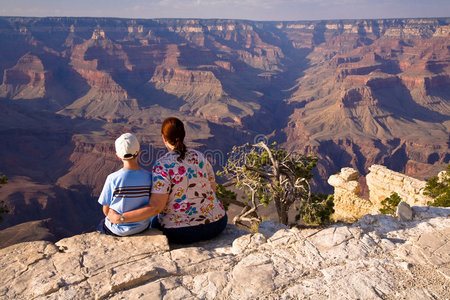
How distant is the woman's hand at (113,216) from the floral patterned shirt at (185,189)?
769 mm

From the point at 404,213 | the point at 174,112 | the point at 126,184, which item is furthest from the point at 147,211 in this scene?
the point at 174,112

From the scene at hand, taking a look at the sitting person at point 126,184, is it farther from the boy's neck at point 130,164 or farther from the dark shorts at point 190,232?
the dark shorts at point 190,232

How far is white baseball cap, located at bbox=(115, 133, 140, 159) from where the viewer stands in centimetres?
511

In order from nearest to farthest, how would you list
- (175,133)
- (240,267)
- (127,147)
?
(240,267)
(127,147)
(175,133)

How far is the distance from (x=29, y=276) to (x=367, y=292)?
15.7 ft

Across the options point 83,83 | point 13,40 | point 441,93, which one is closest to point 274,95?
point 441,93

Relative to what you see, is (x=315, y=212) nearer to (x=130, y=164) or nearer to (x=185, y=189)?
(x=185, y=189)

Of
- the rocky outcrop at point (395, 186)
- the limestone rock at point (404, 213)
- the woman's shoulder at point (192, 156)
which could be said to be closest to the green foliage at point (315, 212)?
the limestone rock at point (404, 213)

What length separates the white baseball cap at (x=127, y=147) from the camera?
511 centimetres

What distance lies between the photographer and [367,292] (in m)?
4.33

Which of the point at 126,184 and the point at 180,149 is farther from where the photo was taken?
the point at 180,149

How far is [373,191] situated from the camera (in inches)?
798

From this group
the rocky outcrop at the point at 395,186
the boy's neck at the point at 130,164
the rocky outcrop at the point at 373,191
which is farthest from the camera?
the rocky outcrop at the point at 373,191

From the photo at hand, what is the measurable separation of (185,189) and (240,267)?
156cm
